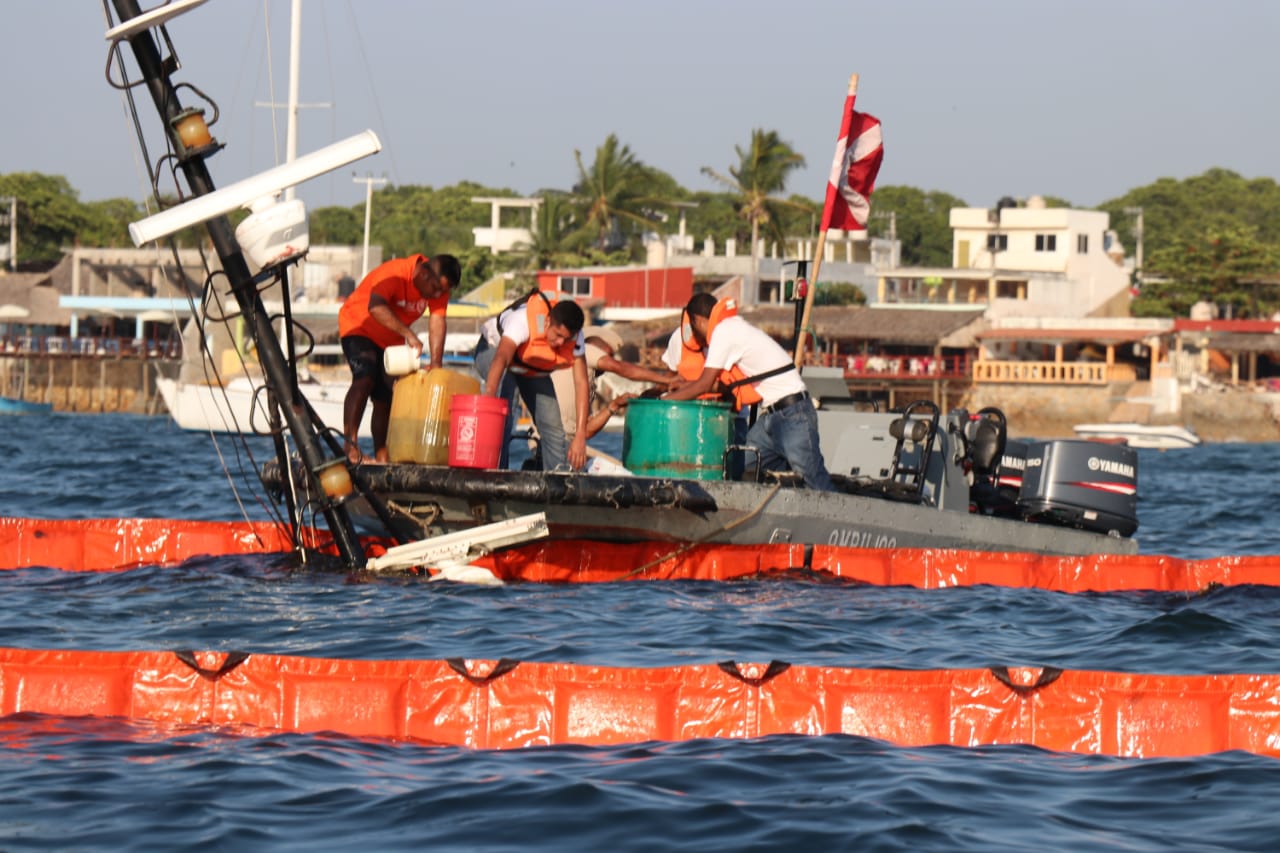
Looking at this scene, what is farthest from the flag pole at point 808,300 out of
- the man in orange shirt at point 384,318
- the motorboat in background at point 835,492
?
the man in orange shirt at point 384,318

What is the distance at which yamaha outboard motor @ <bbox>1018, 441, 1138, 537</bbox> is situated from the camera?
14281 mm

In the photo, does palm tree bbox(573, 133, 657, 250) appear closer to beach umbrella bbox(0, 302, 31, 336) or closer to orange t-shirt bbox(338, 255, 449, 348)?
beach umbrella bbox(0, 302, 31, 336)

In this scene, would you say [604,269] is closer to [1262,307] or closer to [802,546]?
[1262,307]

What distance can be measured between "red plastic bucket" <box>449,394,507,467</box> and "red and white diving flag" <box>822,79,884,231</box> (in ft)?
14.3

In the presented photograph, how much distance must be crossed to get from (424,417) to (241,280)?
1493 mm

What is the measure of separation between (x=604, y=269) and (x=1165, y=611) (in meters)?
63.0

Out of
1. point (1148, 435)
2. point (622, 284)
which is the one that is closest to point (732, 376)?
point (1148, 435)

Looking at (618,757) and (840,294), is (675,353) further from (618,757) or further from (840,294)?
(840,294)

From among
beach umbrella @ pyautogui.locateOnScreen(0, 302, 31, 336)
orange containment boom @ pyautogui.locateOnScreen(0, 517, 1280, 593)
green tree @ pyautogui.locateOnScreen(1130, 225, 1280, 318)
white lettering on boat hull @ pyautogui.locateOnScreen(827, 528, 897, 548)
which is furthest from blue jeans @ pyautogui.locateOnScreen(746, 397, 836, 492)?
beach umbrella @ pyautogui.locateOnScreen(0, 302, 31, 336)

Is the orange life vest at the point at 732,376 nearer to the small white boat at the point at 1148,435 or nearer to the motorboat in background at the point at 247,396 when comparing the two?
the motorboat in background at the point at 247,396

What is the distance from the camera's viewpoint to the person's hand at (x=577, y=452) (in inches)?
492

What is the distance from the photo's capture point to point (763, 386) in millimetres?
12648

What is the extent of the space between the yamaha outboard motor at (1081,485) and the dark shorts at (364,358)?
5263mm

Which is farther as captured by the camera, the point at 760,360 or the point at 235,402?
the point at 235,402
